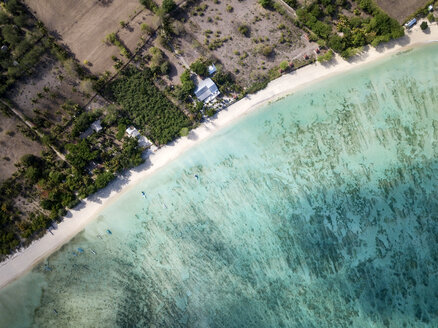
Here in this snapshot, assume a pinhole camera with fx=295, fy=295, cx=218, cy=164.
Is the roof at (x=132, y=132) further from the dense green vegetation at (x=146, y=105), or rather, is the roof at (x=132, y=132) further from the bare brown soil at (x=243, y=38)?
the bare brown soil at (x=243, y=38)

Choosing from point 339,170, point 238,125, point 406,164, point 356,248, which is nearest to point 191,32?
point 238,125

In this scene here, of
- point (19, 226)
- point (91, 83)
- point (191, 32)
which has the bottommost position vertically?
point (19, 226)

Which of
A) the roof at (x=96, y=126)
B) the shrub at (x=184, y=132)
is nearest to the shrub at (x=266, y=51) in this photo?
the shrub at (x=184, y=132)

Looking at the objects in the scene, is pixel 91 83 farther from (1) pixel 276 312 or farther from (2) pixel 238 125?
(1) pixel 276 312

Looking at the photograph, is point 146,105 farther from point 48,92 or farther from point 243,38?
point 243,38

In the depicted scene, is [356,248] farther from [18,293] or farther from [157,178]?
[18,293]

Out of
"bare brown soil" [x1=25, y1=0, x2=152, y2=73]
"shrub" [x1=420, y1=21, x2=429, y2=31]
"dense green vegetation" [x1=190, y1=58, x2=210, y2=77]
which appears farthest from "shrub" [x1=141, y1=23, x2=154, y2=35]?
"shrub" [x1=420, y1=21, x2=429, y2=31]

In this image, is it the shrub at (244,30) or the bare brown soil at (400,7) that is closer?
the bare brown soil at (400,7)

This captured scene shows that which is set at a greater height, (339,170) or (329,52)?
(329,52)
